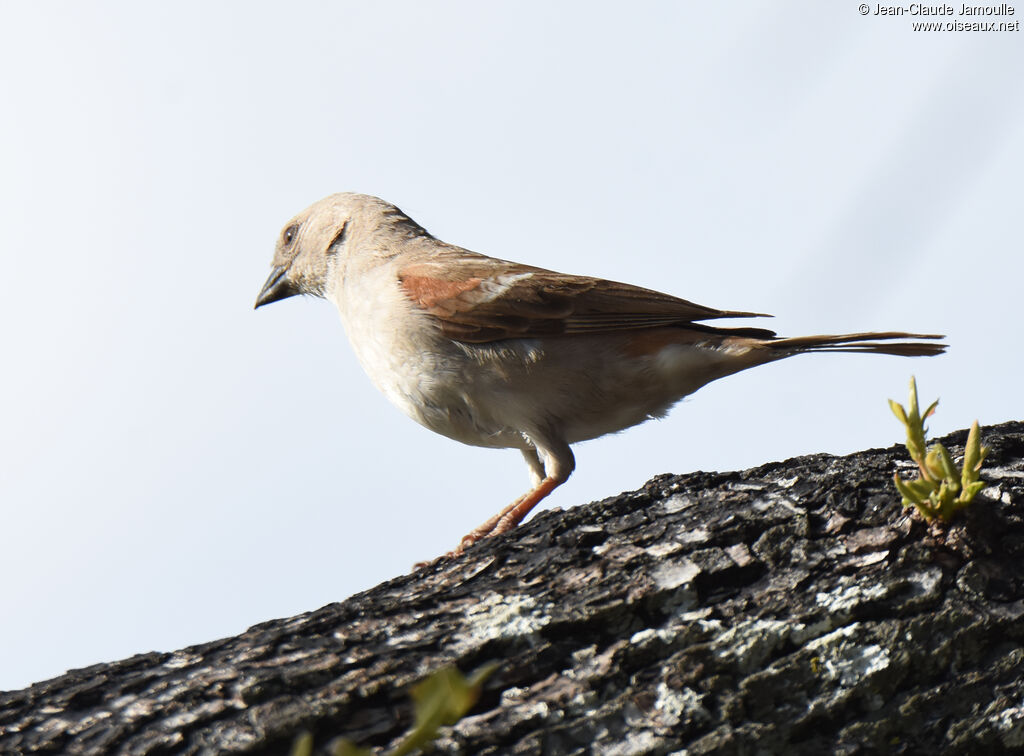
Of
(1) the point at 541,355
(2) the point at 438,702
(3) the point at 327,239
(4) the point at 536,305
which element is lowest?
(2) the point at 438,702

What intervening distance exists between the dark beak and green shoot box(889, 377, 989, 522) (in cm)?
484

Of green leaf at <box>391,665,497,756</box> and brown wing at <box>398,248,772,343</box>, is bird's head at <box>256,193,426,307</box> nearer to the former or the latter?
brown wing at <box>398,248,772,343</box>

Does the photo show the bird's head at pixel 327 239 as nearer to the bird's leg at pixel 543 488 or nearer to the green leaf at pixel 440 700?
the bird's leg at pixel 543 488

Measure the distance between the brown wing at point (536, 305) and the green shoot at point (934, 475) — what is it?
240cm

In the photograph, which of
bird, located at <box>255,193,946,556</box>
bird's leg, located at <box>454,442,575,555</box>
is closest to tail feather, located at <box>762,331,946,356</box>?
bird, located at <box>255,193,946,556</box>

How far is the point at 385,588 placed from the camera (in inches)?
107

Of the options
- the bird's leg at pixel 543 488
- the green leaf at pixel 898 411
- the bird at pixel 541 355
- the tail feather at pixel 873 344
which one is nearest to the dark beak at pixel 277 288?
the bird at pixel 541 355

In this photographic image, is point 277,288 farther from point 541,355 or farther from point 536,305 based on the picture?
point 541,355

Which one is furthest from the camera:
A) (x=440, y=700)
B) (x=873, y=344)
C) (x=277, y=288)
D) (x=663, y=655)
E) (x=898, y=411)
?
(x=277, y=288)

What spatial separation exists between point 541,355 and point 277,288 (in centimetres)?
255

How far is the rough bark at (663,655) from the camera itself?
2.05 metres

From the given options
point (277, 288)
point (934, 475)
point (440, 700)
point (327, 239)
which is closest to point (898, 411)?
point (934, 475)

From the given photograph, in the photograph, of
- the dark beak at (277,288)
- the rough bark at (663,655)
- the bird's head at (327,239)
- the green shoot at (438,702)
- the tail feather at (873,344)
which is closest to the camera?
the green shoot at (438,702)

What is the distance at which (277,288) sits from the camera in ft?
21.4
